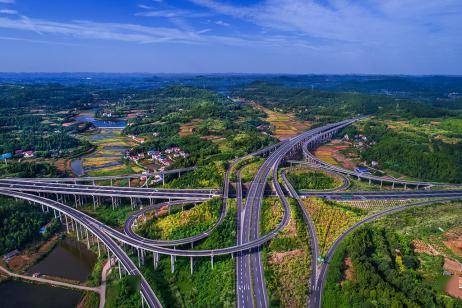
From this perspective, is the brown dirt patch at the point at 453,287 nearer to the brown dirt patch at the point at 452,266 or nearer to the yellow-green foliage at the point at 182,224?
the brown dirt patch at the point at 452,266

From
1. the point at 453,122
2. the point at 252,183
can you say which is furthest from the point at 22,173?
the point at 453,122

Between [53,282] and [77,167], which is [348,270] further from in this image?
[77,167]

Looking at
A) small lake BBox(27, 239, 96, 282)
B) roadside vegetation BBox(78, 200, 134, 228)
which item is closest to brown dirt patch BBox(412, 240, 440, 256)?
roadside vegetation BBox(78, 200, 134, 228)

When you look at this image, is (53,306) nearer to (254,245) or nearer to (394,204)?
(254,245)

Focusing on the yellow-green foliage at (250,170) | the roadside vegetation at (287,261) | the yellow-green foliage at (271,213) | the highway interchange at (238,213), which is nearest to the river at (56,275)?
the highway interchange at (238,213)

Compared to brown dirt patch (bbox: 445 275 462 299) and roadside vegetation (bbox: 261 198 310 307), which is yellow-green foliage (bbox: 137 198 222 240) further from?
brown dirt patch (bbox: 445 275 462 299)

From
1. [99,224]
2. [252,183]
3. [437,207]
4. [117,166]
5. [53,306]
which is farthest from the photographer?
[117,166]
